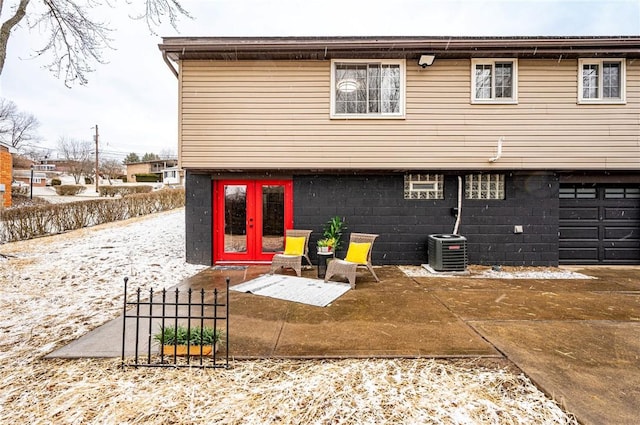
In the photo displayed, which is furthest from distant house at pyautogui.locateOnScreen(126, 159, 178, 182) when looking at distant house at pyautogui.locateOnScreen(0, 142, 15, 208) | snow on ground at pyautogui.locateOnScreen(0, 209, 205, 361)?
snow on ground at pyautogui.locateOnScreen(0, 209, 205, 361)

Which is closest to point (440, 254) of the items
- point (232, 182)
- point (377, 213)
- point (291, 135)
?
point (377, 213)

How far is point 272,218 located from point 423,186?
13.2 ft

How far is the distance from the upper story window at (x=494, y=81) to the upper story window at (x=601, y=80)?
1.59m

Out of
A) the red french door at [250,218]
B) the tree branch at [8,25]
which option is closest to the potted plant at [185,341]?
the red french door at [250,218]

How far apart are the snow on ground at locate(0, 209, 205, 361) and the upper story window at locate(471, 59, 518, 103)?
810 cm

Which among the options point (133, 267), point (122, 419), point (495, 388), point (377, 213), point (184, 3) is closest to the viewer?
point (122, 419)

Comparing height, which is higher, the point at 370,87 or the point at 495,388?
the point at 370,87

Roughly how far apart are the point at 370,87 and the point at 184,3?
5824 mm

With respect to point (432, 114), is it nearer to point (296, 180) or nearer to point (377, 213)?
point (377, 213)

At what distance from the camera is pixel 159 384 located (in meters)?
2.78

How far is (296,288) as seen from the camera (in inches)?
233

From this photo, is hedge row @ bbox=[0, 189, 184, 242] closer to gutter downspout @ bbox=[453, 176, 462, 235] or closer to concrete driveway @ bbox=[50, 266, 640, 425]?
Result: concrete driveway @ bbox=[50, 266, 640, 425]

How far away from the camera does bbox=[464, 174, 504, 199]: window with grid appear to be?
800 centimetres

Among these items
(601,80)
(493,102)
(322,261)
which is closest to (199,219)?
(322,261)
